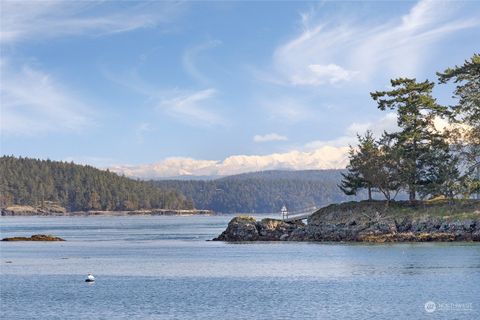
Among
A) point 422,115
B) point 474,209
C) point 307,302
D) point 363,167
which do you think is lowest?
point 307,302

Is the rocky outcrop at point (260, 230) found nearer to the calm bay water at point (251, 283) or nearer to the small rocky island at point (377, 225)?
the small rocky island at point (377, 225)

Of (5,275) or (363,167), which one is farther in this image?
(363,167)

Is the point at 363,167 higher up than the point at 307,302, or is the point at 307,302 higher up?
the point at 363,167

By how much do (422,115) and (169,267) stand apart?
50.6 meters

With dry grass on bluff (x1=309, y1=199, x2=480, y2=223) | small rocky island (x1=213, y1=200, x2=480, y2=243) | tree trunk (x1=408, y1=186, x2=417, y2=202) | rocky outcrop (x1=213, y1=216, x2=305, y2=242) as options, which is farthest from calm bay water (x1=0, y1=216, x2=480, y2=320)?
rocky outcrop (x1=213, y1=216, x2=305, y2=242)

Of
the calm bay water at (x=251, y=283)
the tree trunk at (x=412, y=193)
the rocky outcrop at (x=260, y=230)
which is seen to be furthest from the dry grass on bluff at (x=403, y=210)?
the calm bay water at (x=251, y=283)

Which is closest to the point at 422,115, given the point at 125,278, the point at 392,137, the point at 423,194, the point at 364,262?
the point at 392,137

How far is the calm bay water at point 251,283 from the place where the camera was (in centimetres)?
4734

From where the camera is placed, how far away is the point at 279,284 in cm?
6081

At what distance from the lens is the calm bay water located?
47.3 m

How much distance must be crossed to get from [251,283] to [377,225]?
4728 centimetres

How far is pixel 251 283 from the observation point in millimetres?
61781

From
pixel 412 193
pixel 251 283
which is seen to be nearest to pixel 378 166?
pixel 412 193

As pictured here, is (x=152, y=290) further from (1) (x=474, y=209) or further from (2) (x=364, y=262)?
(1) (x=474, y=209)
